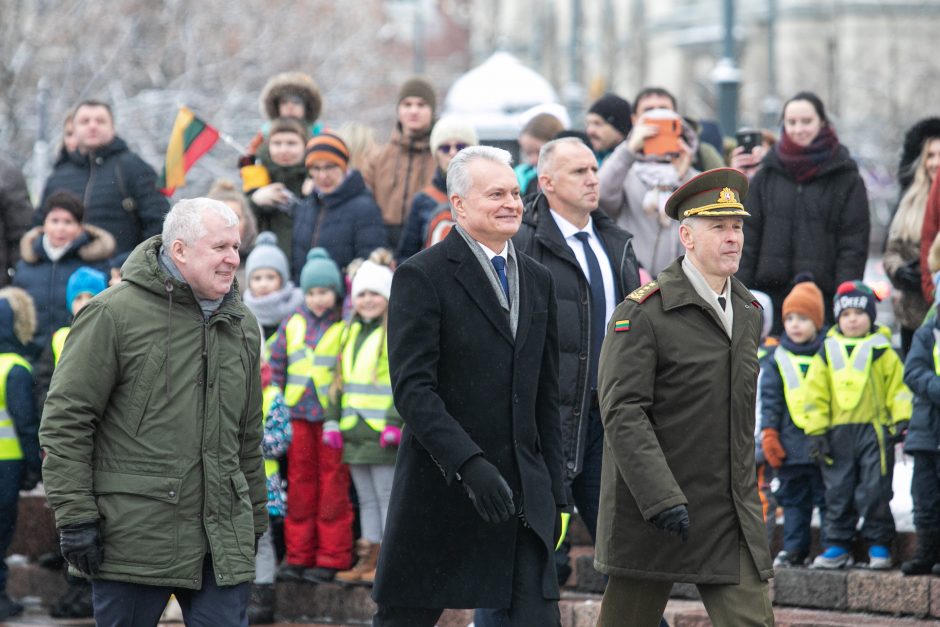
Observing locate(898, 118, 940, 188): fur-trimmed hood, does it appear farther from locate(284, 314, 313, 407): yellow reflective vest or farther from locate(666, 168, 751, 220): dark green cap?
locate(666, 168, 751, 220): dark green cap

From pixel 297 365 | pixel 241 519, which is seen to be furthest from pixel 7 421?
pixel 241 519

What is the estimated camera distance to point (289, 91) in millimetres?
12727

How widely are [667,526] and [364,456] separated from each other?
3968 mm

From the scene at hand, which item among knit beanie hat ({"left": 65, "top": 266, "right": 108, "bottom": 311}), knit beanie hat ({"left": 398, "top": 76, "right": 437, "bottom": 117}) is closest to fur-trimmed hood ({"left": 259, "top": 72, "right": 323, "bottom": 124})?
knit beanie hat ({"left": 398, "top": 76, "right": 437, "bottom": 117})

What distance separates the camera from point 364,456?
10.2 m

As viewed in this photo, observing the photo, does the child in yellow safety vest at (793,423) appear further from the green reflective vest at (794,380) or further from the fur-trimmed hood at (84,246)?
the fur-trimmed hood at (84,246)

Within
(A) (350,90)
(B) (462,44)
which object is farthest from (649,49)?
(A) (350,90)

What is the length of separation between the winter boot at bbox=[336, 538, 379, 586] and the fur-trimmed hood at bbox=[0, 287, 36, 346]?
228cm

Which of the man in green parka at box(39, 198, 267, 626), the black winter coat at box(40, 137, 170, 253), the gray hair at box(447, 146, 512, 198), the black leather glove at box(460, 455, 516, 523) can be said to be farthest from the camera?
the black winter coat at box(40, 137, 170, 253)

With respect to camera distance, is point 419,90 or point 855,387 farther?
point 419,90

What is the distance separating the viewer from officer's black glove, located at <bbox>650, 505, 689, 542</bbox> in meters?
6.43

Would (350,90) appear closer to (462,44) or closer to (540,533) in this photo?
(540,533)

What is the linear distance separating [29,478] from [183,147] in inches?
133

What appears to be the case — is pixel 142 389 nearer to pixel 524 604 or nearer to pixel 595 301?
pixel 524 604
